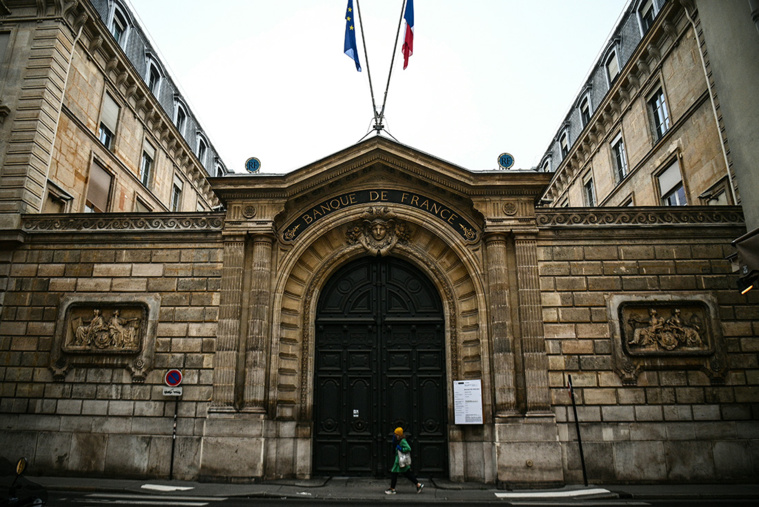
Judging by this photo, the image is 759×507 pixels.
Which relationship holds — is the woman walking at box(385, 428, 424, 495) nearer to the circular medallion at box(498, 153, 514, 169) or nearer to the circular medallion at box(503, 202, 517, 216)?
the circular medallion at box(503, 202, 517, 216)

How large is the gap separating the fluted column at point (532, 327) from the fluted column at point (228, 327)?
749cm

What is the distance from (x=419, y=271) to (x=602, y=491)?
7241 millimetres

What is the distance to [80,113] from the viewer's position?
61.5 ft

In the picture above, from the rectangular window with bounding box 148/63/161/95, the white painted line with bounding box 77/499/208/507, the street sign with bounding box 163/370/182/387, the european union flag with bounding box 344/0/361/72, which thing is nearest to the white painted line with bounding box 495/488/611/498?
the white painted line with bounding box 77/499/208/507

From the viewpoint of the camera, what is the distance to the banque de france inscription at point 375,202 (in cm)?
1498

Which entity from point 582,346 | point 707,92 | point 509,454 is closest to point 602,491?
point 509,454

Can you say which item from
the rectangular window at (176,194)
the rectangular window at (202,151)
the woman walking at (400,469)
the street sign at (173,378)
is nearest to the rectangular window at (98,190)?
the rectangular window at (176,194)

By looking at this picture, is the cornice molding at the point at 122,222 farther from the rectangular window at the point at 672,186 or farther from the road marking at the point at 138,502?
the rectangular window at the point at 672,186

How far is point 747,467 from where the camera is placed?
12508 millimetres

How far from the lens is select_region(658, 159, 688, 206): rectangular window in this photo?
18969mm

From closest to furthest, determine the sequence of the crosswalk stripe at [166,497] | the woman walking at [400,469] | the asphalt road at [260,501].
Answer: the asphalt road at [260,501], the crosswalk stripe at [166,497], the woman walking at [400,469]

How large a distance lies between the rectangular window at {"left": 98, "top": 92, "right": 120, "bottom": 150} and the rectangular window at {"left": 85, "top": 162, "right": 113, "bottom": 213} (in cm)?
120

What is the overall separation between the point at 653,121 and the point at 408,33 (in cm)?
1095

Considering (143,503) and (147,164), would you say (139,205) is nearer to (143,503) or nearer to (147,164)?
(147,164)
